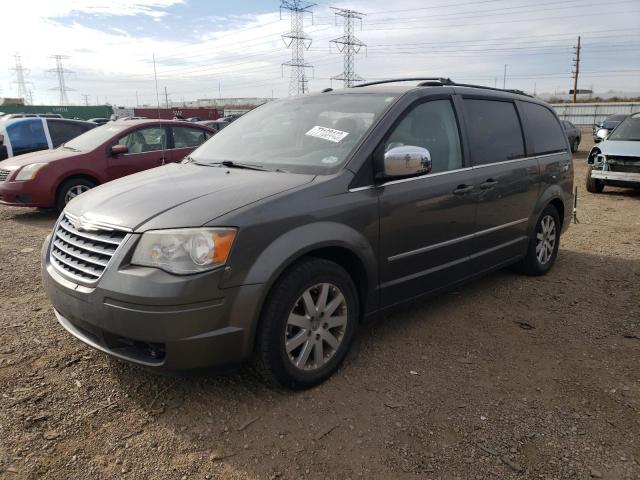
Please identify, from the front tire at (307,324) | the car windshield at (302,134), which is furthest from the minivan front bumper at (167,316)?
the car windshield at (302,134)

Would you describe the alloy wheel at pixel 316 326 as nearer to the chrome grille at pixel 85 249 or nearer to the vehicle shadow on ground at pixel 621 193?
the chrome grille at pixel 85 249

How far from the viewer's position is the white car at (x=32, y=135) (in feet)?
32.2

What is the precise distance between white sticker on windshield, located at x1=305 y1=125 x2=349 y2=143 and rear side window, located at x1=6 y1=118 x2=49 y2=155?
8473 mm

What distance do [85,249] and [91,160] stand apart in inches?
229

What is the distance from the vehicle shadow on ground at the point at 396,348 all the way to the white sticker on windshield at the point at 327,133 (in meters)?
1.23

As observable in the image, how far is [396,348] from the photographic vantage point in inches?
140

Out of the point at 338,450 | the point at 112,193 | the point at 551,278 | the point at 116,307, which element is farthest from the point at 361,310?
the point at 551,278

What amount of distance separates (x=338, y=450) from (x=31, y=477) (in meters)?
1.39

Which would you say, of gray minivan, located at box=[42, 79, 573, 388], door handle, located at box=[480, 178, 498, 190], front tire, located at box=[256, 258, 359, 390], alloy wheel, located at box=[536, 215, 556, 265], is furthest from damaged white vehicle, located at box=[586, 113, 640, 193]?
front tire, located at box=[256, 258, 359, 390]

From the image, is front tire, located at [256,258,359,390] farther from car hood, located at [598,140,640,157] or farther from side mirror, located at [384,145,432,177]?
car hood, located at [598,140,640,157]

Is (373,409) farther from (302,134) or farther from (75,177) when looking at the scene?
(75,177)

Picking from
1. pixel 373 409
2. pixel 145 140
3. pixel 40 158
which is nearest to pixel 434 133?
pixel 373 409

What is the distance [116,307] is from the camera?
250 cm

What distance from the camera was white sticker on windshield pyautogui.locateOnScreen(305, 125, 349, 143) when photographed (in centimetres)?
A: 339
